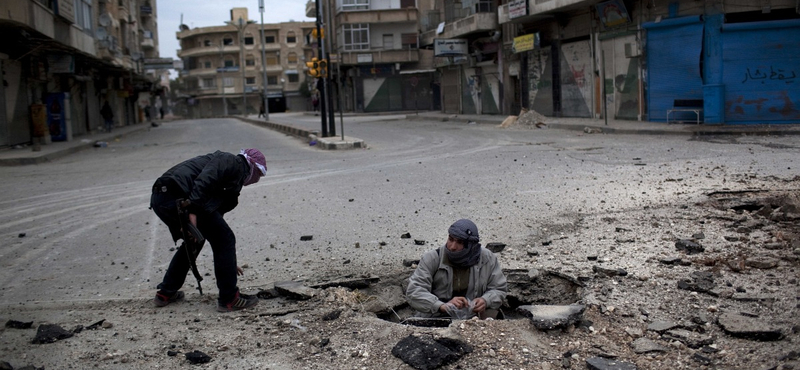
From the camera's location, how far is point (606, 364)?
12.0 ft

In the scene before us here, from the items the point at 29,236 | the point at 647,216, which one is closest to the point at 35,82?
the point at 29,236

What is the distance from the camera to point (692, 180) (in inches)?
381

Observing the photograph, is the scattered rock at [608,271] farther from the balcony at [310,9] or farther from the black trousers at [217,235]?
the balcony at [310,9]

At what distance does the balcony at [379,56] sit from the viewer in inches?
2331

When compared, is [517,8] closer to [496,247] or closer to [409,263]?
[496,247]

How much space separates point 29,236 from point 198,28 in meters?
96.0

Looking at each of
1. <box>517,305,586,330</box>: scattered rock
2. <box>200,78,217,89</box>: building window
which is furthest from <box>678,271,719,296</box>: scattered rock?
<box>200,78,217,89</box>: building window

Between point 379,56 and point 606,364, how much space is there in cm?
5726

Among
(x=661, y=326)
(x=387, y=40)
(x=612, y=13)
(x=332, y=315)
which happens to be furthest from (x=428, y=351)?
(x=387, y=40)

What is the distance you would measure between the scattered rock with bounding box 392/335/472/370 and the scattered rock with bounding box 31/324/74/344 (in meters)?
2.15

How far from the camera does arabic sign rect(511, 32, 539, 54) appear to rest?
30.8 meters

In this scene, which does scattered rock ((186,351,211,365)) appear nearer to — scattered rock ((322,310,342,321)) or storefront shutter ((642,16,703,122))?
scattered rock ((322,310,342,321))

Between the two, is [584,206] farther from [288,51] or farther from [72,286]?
[288,51]

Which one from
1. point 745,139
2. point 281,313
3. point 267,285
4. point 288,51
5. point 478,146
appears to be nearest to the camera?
point 281,313
